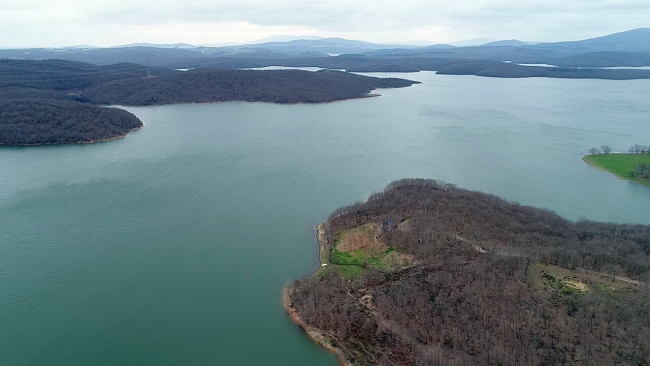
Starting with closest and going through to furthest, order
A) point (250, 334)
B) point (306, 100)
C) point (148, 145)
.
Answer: point (250, 334) < point (148, 145) < point (306, 100)

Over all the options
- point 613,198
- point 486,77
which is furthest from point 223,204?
point 486,77

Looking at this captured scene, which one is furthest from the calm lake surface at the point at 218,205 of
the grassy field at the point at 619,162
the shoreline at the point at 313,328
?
the grassy field at the point at 619,162

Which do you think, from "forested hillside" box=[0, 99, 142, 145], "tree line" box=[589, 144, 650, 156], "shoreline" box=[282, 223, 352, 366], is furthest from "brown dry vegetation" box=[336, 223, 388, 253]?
"forested hillside" box=[0, 99, 142, 145]

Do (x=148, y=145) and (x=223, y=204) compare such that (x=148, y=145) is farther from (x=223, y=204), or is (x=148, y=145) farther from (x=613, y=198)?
(x=613, y=198)

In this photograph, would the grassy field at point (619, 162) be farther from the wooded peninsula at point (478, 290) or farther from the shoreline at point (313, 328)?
the shoreline at point (313, 328)

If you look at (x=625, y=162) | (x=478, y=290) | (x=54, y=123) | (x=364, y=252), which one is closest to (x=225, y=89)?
(x=54, y=123)

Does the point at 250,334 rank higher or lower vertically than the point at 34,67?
lower

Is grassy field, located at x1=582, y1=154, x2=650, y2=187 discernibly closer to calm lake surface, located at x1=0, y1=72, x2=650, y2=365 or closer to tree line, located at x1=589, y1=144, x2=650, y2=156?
tree line, located at x1=589, y1=144, x2=650, y2=156
